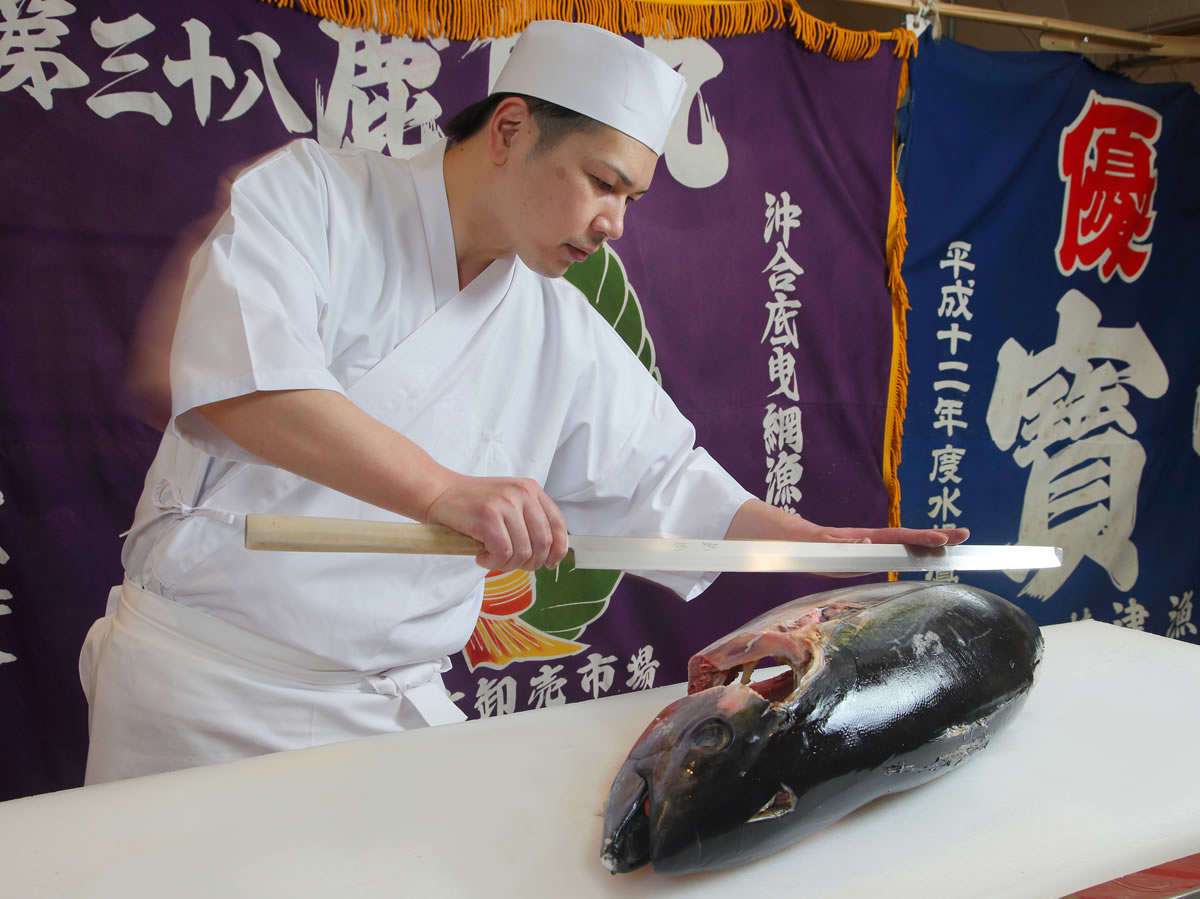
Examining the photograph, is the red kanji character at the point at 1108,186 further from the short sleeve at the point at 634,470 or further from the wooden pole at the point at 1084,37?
the short sleeve at the point at 634,470

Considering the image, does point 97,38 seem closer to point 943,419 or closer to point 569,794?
point 569,794

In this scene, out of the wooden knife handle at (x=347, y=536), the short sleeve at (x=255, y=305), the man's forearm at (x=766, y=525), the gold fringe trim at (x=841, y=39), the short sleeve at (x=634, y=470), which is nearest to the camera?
the wooden knife handle at (x=347, y=536)

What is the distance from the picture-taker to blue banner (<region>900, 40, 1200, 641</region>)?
3.20m

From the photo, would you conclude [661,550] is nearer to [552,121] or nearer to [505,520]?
[505,520]

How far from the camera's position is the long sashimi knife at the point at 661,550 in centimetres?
90

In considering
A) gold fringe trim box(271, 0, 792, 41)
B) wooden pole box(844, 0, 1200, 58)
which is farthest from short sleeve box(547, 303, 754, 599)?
wooden pole box(844, 0, 1200, 58)

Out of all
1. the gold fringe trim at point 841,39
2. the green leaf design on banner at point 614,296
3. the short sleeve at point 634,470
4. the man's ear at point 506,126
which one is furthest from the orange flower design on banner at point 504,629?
the gold fringe trim at point 841,39

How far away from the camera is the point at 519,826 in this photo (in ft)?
3.44

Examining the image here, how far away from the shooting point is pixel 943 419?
10.8ft

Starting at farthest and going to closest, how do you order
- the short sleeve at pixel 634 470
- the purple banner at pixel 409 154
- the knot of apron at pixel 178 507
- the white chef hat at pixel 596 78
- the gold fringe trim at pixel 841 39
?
the gold fringe trim at pixel 841 39 < the purple banner at pixel 409 154 < the short sleeve at pixel 634 470 < the white chef hat at pixel 596 78 < the knot of apron at pixel 178 507

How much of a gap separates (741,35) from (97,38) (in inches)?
70.7

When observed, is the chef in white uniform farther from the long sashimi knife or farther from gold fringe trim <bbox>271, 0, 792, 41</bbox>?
gold fringe trim <bbox>271, 0, 792, 41</bbox>

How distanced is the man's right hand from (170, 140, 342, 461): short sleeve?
0.25 m

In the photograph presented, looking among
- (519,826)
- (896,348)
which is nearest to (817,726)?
(519,826)
